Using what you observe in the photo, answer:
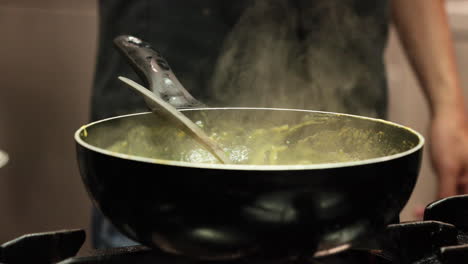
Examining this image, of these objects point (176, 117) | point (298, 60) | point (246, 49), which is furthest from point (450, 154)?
point (176, 117)

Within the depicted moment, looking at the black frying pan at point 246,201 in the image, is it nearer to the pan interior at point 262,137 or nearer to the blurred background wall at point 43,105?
the pan interior at point 262,137

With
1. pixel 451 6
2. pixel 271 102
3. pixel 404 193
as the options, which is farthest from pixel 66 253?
pixel 451 6

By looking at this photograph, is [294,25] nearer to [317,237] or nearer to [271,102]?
[271,102]

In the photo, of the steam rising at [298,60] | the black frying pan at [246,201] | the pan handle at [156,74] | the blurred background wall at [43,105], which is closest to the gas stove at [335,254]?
the black frying pan at [246,201]

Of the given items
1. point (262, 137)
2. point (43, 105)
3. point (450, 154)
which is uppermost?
point (262, 137)

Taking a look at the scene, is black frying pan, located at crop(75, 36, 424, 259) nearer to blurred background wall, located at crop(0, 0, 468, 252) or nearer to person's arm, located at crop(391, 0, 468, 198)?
person's arm, located at crop(391, 0, 468, 198)

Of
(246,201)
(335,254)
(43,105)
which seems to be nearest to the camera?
(246,201)

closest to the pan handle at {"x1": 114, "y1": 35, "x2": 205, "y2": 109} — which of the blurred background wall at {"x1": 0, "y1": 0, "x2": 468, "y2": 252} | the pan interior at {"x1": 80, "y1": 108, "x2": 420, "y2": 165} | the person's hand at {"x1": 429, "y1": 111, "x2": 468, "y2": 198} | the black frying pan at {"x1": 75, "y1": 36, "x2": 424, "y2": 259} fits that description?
the pan interior at {"x1": 80, "y1": 108, "x2": 420, "y2": 165}

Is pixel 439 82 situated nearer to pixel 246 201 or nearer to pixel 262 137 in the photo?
pixel 262 137
